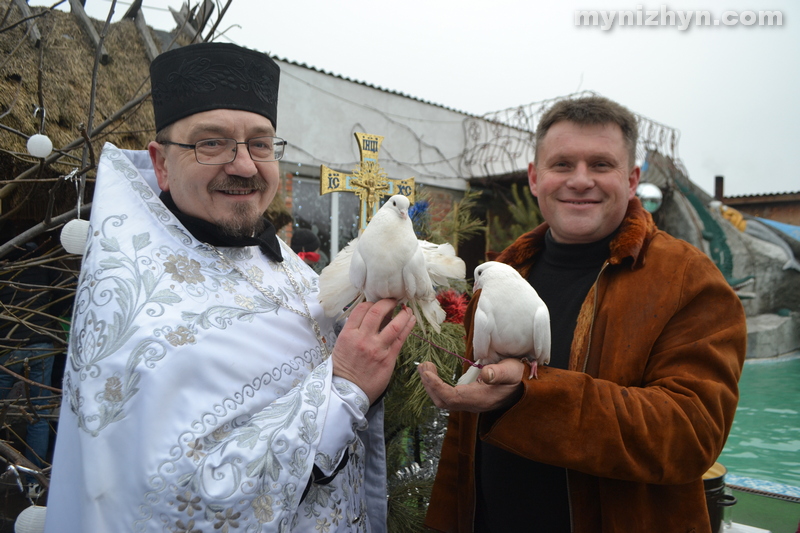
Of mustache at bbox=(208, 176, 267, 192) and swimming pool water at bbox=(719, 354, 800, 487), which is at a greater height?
mustache at bbox=(208, 176, 267, 192)

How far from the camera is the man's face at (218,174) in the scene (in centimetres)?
168

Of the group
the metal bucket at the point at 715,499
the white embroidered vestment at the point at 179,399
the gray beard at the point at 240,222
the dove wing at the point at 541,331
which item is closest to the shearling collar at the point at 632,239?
the dove wing at the point at 541,331

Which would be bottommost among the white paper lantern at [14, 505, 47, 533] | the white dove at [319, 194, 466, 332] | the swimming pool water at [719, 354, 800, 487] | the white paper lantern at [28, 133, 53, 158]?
the swimming pool water at [719, 354, 800, 487]

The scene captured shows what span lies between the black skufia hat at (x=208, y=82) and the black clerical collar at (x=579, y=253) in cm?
132

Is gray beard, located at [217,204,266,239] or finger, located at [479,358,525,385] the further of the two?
gray beard, located at [217,204,266,239]

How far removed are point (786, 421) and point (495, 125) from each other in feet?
24.3

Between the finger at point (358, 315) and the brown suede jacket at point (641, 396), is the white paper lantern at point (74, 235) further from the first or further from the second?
the brown suede jacket at point (641, 396)

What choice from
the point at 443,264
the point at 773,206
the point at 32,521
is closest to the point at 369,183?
the point at 443,264

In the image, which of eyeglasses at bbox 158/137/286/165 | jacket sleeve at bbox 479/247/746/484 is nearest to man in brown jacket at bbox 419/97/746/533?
jacket sleeve at bbox 479/247/746/484

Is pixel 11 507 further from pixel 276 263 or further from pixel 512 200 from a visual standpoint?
pixel 512 200

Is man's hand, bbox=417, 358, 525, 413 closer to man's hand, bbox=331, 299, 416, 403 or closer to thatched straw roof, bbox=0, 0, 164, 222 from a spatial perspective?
man's hand, bbox=331, 299, 416, 403

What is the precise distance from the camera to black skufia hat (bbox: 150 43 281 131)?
5.65ft

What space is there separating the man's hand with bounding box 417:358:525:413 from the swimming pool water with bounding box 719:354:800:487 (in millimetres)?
6084

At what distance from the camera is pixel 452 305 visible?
2834 mm
